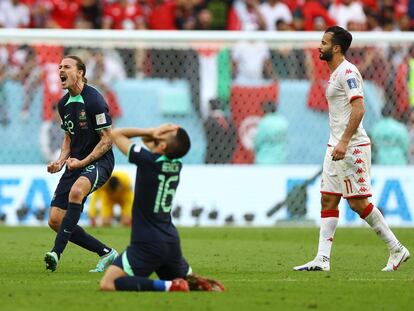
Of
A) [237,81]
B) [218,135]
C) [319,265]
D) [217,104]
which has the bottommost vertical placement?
[218,135]

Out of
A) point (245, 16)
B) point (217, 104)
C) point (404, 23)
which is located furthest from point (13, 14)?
point (404, 23)

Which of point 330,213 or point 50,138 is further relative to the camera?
point 50,138

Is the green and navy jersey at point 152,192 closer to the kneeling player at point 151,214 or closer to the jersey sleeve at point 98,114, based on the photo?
the kneeling player at point 151,214

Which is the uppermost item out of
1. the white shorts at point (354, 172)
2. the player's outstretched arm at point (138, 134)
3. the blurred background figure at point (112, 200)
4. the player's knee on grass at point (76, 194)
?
the player's outstretched arm at point (138, 134)

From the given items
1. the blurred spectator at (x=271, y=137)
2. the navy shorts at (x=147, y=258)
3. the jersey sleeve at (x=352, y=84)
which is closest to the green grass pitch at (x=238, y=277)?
the navy shorts at (x=147, y=258)

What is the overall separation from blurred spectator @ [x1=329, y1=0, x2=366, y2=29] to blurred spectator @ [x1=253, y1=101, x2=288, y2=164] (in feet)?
11.3

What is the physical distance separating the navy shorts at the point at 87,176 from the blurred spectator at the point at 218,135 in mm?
8617

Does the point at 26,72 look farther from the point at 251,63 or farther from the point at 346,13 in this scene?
the point at 346,13

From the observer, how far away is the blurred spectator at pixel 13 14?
23703mm

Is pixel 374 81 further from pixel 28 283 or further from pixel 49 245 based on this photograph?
pixel 28 283

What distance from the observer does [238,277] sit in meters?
11.8

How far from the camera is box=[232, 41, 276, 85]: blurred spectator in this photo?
21.9 m

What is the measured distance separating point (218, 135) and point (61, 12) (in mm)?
4732

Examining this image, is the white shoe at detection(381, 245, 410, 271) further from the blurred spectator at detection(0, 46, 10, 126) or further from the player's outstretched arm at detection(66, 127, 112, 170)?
the blurred spectator at detection(0, 46, 10, 126)
